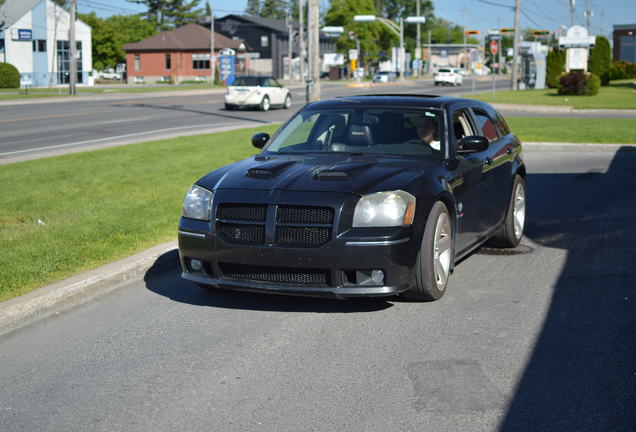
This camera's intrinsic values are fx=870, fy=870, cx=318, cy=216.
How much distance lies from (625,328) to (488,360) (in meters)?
1.29

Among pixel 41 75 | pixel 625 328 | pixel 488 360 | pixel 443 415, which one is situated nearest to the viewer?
pixel 443 415

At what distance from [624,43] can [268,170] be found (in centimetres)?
11945

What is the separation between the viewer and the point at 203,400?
477 centimetres

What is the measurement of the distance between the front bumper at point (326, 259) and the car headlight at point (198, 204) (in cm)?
13

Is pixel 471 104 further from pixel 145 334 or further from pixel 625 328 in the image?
pixel 145 334

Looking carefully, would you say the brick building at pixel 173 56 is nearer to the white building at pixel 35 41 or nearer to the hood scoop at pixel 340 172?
the white building at pixel 35 41

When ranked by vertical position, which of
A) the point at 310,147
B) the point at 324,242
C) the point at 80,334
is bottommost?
the point at 80,334

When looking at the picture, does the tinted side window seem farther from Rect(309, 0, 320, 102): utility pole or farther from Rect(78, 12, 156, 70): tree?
Rect(78, 12, 156, 70): tree

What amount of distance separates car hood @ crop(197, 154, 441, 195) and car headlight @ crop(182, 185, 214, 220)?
63 mm

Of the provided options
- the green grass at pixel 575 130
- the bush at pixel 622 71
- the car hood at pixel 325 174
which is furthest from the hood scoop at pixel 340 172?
the bush at pixel 622 71

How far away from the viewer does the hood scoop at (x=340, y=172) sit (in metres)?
6.53

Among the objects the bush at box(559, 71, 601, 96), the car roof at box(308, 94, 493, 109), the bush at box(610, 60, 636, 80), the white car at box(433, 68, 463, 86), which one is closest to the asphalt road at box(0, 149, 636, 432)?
the car roof at box(308, 94, 493, 109)

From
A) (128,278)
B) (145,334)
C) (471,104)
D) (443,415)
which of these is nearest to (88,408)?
(145,334)

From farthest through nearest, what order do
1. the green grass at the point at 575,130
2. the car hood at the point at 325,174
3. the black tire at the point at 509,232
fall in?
the green grass at the point at 575,130, the black tire at the point at 509,232, the car hood at the point at 325,174
